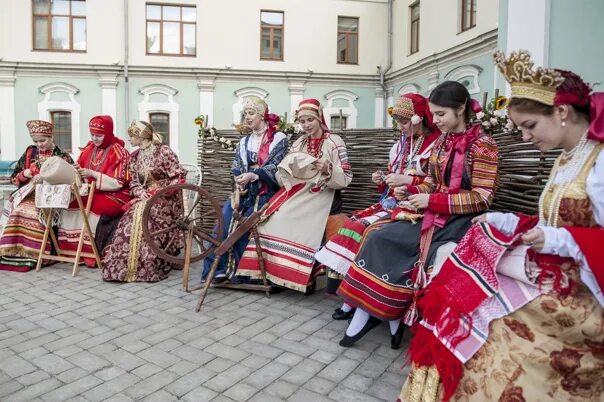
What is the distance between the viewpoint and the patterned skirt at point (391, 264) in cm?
286

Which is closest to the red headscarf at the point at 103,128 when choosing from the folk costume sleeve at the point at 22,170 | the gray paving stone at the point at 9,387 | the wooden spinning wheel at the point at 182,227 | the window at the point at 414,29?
the folk costume sleeve at the point at 22,170

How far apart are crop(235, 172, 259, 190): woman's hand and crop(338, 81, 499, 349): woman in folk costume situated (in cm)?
159

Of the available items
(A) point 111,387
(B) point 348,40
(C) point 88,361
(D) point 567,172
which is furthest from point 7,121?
(D) point 567,172

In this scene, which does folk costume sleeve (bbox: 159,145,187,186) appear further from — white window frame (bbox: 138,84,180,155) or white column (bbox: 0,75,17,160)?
white column (bbox: 0,75,17,160)

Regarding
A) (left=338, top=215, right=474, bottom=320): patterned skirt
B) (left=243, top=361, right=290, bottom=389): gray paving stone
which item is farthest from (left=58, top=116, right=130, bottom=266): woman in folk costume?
(left=338, top=215, right=474, bottom=320): patterned skirt

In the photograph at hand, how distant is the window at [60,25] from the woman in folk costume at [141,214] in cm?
1279

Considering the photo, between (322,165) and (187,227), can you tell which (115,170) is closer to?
(187,227)

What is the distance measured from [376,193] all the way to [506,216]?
9.16 ft

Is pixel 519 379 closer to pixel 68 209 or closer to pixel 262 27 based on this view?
pixel 68 209

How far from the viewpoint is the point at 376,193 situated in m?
4.82

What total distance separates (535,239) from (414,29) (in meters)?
15.6

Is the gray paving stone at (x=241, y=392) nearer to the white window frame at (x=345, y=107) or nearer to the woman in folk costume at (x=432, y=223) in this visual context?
the woman in folk costume at (x=432, y=223)

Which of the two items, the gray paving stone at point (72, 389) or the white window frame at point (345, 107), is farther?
the white window frame at point (345, 107)

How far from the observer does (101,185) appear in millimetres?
5059
